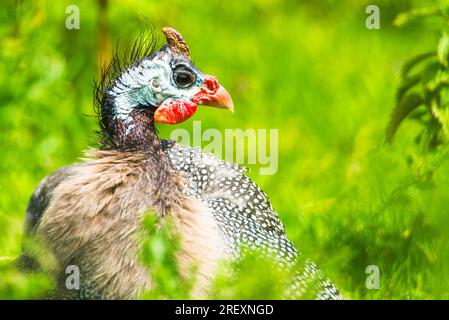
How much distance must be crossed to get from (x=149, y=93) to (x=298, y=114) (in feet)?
11.1

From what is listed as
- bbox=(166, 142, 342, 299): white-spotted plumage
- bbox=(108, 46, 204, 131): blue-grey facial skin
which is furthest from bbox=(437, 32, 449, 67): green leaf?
bbox=(108, 46, 204, 131): blue-grey facial skin

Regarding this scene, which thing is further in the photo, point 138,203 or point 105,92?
point 105,92

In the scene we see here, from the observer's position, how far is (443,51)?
4.55 meters

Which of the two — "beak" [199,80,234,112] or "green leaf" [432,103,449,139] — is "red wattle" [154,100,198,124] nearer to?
"beak" [199,80,234,112]

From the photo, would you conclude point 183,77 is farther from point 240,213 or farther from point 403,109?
point 403,109

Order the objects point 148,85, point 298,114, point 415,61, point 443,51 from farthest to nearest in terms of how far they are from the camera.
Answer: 1. point 298,114
2. point 415,61
3. point 443,51
4. point 148,85

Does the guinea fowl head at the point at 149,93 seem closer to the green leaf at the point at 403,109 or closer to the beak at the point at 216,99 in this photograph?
the beak at the point at 216,99

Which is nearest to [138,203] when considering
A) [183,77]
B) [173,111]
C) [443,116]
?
[173,111]

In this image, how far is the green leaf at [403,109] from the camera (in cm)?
472

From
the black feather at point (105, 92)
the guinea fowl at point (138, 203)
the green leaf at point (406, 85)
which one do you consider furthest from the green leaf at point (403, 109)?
the black feather at point (105, 92)

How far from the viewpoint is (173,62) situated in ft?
12.6

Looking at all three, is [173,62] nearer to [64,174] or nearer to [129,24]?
[64,174]

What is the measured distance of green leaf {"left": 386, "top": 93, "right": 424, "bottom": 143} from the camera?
4.72 meters

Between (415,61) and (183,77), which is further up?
(415,61)
